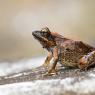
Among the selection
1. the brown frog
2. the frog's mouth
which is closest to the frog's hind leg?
the brown frog

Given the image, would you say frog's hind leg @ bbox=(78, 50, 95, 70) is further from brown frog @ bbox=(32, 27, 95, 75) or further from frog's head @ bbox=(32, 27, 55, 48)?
→ frog's head @ bbox=(32, 27, 55, 48)

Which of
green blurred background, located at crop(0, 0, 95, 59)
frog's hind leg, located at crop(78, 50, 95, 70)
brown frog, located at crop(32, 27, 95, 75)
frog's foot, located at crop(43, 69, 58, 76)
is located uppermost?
brown frog, located at crop(32, 27, 95, 75)

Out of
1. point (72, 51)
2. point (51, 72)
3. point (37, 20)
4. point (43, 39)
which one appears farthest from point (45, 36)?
point (37, 20)

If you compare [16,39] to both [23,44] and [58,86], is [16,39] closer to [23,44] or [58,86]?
[23,44]

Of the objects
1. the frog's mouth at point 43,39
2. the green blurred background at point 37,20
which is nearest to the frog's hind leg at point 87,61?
the frog's mouth at point 43,39

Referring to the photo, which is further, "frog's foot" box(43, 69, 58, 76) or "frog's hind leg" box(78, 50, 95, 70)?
"frog's hind leg" box(78, 50, 95, 70)

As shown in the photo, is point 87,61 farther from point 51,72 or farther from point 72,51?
point 51,72

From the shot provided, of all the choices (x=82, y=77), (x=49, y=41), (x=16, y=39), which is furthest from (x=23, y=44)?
(x=82, y=77)

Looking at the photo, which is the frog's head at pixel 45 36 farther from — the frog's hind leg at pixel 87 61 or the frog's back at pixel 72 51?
the frog's hind leg at pixel 87 61
